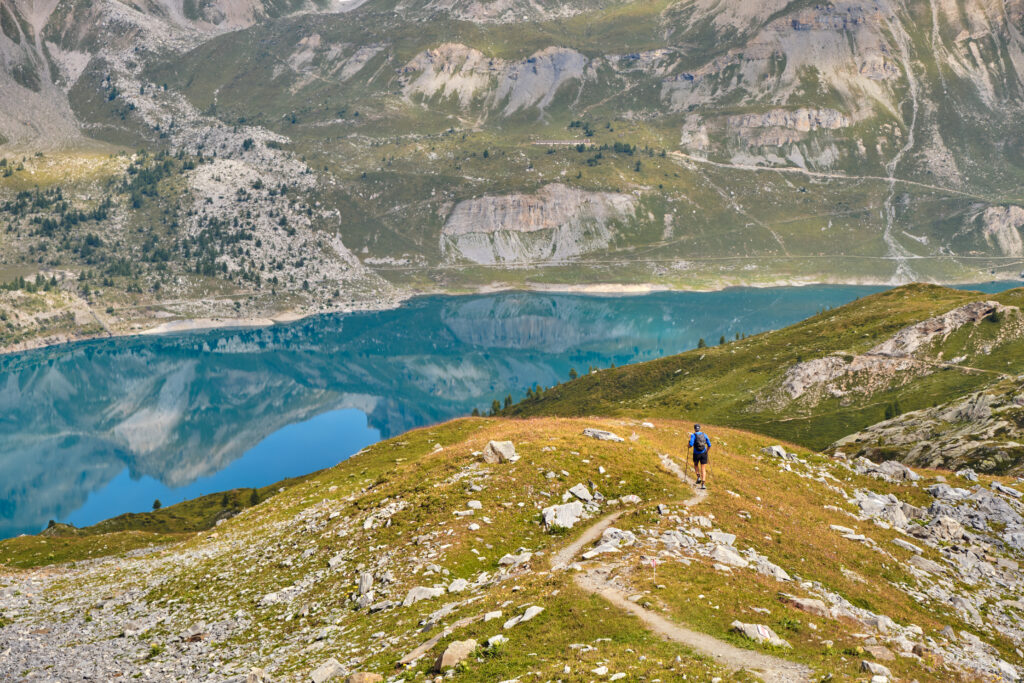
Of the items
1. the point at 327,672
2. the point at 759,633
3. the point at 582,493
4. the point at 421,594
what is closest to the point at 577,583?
the point at 759,633

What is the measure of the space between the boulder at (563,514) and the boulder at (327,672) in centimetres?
1410

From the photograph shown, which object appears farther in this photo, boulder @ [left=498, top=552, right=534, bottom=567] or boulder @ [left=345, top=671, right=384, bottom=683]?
boulder @ [left=498, top=552, right=534, bottom=567]

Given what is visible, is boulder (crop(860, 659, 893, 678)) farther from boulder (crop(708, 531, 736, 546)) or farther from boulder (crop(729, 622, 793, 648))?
boulder (crop(708, 531, 736, 546))

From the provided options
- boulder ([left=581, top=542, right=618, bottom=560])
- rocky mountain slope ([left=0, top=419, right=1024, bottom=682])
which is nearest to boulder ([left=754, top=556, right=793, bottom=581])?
rocky mountain slope ([left=0, top=419, right=1024, bottom=682])

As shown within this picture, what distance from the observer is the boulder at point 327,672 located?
93.6 ft

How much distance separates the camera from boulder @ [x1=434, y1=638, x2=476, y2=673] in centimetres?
2627

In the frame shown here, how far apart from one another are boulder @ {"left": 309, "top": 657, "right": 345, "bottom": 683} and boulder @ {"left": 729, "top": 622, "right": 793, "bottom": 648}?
51.6 ft

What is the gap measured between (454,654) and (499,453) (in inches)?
844

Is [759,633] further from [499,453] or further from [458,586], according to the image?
[499,453]

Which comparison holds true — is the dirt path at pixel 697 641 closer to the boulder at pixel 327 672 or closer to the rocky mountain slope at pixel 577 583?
the rocky mountain slope at pixel 577 583

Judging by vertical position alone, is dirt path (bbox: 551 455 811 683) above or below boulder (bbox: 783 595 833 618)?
above

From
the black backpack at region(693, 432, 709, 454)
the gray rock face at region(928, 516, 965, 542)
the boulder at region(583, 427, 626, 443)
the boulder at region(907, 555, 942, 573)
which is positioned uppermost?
the black backpack at region(693, 432, 709, 454)

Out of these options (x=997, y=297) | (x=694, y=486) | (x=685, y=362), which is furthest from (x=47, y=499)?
(x=997, y=297)

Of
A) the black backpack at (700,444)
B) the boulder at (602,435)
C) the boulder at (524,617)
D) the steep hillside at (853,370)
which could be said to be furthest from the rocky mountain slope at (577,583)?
the steep hillside at (853,370)
